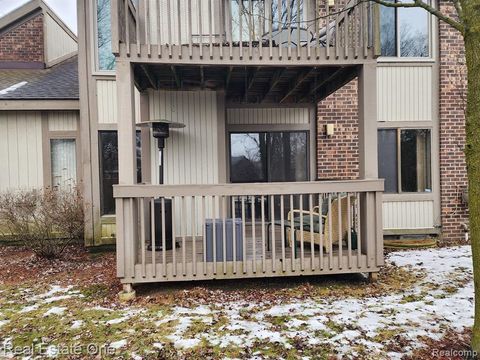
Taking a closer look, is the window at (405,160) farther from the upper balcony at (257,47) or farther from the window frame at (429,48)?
the upper balcony at (257,47)

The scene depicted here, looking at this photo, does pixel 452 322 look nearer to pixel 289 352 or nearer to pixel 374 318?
pixel 374 318

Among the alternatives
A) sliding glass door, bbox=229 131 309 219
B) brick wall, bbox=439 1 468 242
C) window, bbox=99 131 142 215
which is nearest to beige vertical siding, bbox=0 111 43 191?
window, bbox=99 131 142 215

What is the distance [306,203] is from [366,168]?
249 cm

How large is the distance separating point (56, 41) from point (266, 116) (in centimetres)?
667

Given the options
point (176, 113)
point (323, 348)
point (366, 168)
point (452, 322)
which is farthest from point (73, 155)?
point (452, 322)

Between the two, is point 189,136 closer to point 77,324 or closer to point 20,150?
point 77,324

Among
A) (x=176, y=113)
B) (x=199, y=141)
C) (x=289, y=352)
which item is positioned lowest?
(x=289, y=352)

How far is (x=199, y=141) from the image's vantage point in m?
5.70

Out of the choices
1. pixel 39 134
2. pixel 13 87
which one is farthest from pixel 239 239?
pixel 13 87

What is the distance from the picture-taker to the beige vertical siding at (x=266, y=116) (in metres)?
6.31

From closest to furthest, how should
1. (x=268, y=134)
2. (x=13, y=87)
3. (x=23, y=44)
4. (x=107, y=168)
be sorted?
(x=107, y=168), (x=268, y=134), (x=13, y=87), (x=23, y=44)

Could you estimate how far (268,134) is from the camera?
6434mm

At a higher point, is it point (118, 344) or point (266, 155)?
point (266, 155)

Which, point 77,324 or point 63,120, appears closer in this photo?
point 77,324
